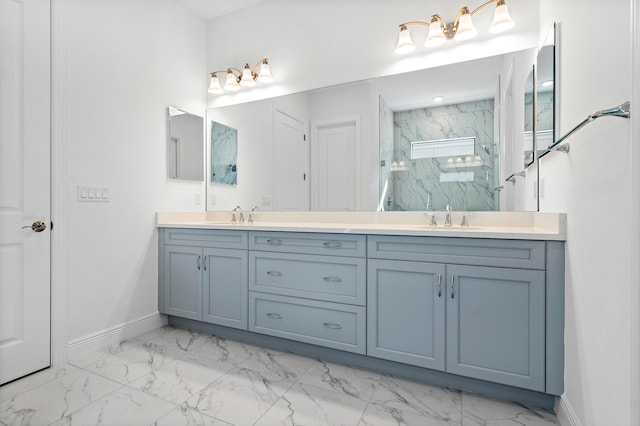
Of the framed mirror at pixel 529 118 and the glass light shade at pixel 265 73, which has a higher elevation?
the glass light shade at pixel 265 73

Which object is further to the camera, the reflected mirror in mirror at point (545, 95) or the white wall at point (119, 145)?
the white wall at point (119, 145)

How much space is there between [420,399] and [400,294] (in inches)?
20.1

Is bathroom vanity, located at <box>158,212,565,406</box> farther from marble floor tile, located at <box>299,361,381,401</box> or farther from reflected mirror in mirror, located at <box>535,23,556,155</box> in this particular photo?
reflected mirror in mirror, located at <box>535,23,556,155</box>

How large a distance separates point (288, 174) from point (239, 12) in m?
1.56

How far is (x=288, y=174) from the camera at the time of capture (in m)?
2.64

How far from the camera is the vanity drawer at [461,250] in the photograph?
1467 mm

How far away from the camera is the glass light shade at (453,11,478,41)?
1.95 metres

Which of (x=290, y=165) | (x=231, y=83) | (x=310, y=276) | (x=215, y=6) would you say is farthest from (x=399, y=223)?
(x=215, y=6)

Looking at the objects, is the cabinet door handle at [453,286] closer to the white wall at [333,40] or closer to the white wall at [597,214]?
the white wall at [597,214]

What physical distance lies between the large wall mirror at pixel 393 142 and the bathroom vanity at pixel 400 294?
187 millimetres

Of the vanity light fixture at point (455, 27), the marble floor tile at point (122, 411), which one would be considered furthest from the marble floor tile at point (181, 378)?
the vanity light fixture at point (455, 27)

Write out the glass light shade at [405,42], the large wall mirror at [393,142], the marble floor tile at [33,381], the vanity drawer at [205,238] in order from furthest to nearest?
the vanity drawer at [205,238], the glass light shade at [405,42], the large wall mirror at [393,142], the marble floor tile at [33,381]

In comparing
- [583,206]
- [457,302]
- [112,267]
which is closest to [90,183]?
[112,267]

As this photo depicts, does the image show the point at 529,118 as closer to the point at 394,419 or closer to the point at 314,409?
the point at 394,419
